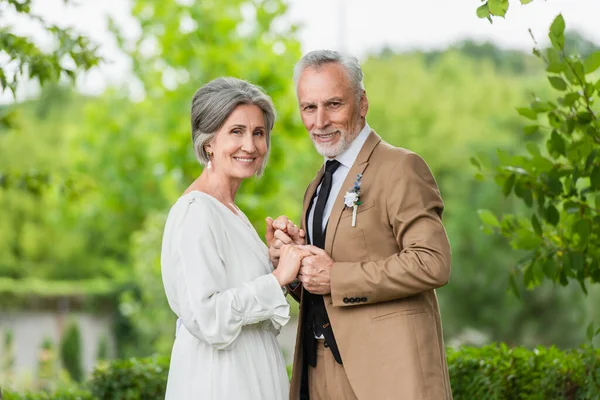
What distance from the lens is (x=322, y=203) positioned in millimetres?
3729

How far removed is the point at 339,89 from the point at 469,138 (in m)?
25.8

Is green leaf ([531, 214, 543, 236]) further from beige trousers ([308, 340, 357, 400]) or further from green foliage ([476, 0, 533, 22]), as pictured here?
green foliage ([476, 0, 533, 22])

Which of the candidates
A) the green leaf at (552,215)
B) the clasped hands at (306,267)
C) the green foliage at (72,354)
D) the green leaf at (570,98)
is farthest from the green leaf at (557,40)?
the green foliage at (72,354)

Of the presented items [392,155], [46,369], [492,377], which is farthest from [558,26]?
[46,369]

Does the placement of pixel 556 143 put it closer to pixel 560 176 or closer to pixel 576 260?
pixel 560 176

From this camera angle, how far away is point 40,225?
93.2ft

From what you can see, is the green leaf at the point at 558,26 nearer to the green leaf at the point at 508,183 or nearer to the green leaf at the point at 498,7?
the green leaf at the point at 508,183

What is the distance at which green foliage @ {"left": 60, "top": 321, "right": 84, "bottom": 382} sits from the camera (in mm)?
17562

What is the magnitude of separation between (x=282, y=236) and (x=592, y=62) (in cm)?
185

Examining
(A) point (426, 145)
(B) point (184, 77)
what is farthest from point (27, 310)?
(A) point (426, 145)

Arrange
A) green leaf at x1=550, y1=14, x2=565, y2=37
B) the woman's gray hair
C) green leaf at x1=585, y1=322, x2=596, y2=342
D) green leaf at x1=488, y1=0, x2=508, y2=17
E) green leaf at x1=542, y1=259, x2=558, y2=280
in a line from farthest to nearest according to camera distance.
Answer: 1. green leaf at x1=542, y1=259, x2=558, y2=280
2. green leaf at x1=585, y1=322, x2=596, y2=342
3. green leaf at x1=550, y1=14, x2=565, y2=37
4. the woman's gray hair
5. green leaf at x1=488, y1=0, x2=508, y2=17

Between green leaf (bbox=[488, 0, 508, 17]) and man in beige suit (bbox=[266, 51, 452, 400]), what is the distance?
0.69 metres

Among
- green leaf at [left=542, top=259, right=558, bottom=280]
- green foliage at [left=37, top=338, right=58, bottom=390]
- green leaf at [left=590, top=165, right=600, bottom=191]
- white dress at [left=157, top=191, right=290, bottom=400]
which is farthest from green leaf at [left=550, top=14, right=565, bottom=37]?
green foliage at [left=37, top=338, right=58, bottom=390]

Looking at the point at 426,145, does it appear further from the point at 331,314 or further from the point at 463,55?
the point at 331,314
